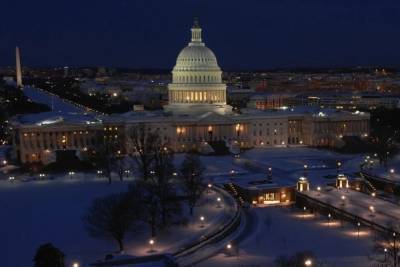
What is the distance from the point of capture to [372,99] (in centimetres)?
11888

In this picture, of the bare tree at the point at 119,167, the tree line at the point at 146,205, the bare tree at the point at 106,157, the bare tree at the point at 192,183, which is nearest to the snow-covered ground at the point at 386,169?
the bare tree at the point at 192,183

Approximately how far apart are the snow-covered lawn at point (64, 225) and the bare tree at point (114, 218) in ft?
1.84

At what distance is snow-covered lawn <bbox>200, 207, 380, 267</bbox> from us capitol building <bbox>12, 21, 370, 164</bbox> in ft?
95.1

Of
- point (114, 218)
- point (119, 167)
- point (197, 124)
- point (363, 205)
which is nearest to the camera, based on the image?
point (114, 218)

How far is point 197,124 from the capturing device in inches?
2751

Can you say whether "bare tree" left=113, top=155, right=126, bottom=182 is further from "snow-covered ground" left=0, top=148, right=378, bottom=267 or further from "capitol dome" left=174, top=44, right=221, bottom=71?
"capitol dome" left=174, top=44, right=221, bottom=71

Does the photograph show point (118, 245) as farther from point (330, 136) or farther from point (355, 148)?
point (330, 136)

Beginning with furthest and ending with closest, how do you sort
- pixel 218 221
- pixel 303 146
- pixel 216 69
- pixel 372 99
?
pixel 372 99 → pixel 216 69 → pixel 303 146 → pixel 218 221

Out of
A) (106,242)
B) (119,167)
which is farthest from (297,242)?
(119,167)

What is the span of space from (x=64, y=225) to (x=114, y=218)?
15.8 feet

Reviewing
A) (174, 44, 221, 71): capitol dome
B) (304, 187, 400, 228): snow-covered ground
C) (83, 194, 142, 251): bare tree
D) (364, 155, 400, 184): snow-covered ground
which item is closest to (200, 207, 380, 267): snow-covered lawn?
(304, 187, 400, 228): snow-covered ground

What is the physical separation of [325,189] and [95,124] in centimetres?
3038

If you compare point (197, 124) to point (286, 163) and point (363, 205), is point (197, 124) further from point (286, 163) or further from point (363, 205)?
point (363, 205)

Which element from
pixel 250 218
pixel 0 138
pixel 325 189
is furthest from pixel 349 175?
pixel 0 138
